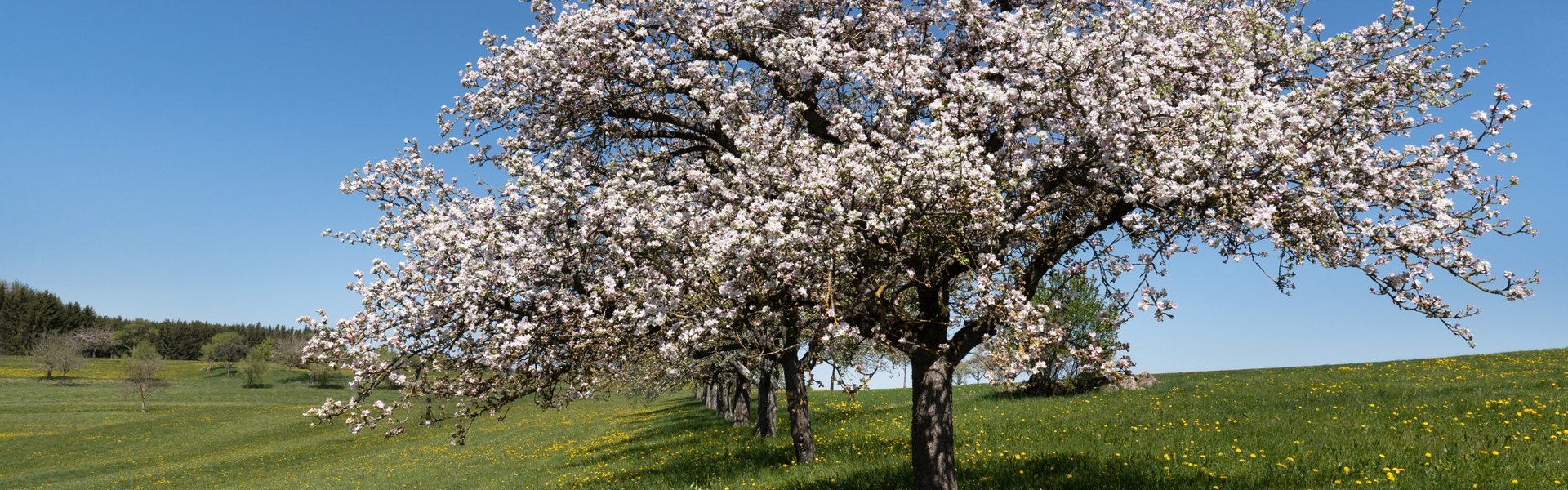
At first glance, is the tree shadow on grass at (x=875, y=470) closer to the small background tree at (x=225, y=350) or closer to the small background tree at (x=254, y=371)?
the small background tree at (x=254, y=371)

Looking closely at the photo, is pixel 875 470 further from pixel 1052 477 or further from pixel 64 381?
pixel 64 381

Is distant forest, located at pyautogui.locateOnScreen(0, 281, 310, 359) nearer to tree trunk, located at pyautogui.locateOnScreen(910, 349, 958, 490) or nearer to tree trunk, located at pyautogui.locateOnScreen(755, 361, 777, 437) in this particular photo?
tree trunk, located at pyautogui.locateOnScreen(755, 361, 777, 437)

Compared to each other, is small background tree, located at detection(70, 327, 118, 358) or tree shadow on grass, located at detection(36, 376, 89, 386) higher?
small background tree, located at detection(70, 327, 118, 358)

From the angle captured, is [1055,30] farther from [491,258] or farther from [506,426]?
[506,426]

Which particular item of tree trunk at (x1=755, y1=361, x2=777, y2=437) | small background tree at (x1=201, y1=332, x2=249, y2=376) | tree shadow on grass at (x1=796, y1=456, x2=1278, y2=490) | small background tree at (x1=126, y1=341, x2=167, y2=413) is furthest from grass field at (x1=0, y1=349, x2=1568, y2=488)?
small background tree at (x1=201, y1=332, x2=249, y2=376)

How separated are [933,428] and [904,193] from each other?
476cm

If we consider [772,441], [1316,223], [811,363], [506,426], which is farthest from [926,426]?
[506,426]

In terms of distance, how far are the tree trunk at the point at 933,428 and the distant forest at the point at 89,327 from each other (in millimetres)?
171227

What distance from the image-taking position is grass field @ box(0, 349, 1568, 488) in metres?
14.3

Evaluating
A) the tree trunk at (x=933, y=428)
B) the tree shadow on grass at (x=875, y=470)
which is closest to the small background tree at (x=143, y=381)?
the tree shadow on grass at (x=875, y=470)

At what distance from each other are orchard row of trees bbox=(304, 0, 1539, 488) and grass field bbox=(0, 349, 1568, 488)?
361 centimetres

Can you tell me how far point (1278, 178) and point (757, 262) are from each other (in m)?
6.08

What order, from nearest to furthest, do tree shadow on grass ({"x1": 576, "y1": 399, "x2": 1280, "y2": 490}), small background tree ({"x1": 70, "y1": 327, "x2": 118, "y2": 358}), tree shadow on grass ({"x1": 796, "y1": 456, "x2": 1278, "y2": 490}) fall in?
1. tree shadow on grass ({"x1": 796, "y1": 456, "x2": 1278, "y2": 490})
2. tree shadow on grass ({"x1": 576, "y1": 399, "x2": 1280, "y2": 490})
3. small background tree ({"x1": 70, "y1": 327, "x2": 118, "y2": 358})

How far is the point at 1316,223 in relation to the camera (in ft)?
32.1
